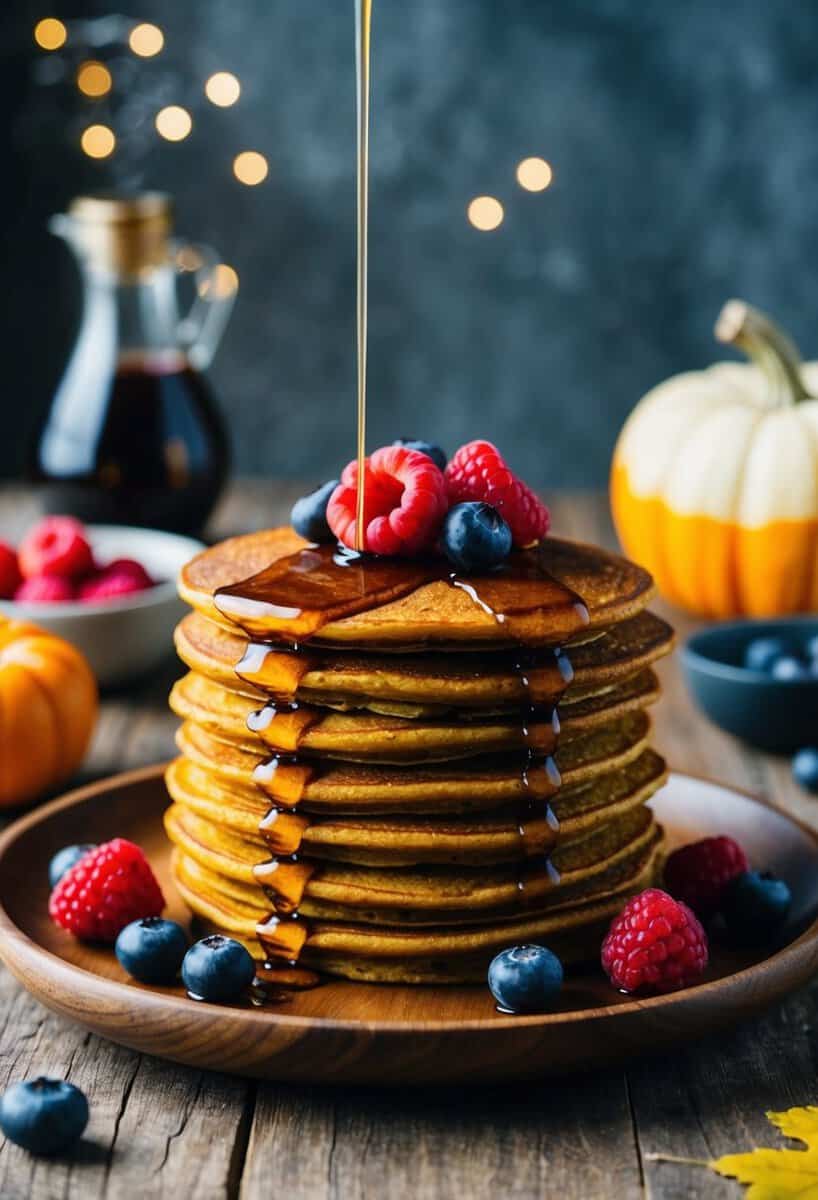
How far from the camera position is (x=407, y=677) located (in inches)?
67.1

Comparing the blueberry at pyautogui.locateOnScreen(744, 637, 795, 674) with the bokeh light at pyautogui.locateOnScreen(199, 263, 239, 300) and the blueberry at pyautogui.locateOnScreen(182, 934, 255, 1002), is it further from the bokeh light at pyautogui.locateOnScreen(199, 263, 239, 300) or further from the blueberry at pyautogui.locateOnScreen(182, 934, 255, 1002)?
the bokeh light at pyautogui.locateOnScreen(199, 263, 239, 300)

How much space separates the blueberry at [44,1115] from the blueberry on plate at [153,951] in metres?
0.21

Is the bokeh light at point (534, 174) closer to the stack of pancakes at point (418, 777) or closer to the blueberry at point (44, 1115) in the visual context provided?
the stack of pancakes at point (418, 777)

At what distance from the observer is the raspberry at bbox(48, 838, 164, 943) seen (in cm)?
186

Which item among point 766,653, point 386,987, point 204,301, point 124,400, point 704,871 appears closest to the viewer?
point 386,987

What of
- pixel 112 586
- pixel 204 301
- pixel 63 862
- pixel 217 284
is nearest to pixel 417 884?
pixel 63 862

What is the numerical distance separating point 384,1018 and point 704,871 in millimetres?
504

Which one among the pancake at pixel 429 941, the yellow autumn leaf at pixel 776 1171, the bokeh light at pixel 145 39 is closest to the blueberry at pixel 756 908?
the pancake at pixel 429 941

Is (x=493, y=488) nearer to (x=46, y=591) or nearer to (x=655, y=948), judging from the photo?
(x=655, y=948)

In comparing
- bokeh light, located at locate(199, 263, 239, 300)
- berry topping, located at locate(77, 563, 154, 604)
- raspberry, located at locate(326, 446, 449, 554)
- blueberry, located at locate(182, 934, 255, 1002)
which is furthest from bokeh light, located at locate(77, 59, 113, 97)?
blueberry, located at locate(182, 934, 255, 1002)

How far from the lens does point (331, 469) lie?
189 inches

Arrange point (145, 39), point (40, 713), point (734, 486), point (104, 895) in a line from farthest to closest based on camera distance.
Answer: point (145, 39) → point (734, 486) → point (40, 713) → point (104, 895)

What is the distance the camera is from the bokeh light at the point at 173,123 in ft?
14.5

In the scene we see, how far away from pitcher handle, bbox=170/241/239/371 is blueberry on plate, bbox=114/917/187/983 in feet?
6.81
